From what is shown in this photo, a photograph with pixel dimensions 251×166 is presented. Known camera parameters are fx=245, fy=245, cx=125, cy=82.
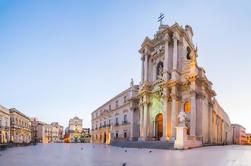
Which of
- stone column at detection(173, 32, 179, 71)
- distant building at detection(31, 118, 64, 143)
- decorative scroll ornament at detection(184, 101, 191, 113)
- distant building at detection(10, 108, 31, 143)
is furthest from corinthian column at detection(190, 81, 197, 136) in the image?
distant building at detection(31, 118, 64, 143)

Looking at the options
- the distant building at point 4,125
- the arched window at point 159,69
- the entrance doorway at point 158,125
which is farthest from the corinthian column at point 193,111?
the distant building at point 4,125

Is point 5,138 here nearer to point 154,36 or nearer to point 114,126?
point 114,126

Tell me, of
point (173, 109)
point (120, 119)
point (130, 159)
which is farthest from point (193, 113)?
point (120, 119)

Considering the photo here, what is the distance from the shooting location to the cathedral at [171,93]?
23812 mm

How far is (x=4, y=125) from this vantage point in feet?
148

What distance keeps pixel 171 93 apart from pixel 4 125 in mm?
34072

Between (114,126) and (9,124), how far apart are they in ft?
72.1

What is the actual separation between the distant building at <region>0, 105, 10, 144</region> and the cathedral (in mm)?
23556

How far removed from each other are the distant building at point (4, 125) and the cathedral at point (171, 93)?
927 inches

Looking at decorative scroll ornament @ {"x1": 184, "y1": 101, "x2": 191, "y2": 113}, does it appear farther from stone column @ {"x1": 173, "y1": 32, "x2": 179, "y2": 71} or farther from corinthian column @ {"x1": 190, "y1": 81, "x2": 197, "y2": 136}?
stone column @ {"x1": 173, "y1": 32, "x2": 179, "y2": 71}

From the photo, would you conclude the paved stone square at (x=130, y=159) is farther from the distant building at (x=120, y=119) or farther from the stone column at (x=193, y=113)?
the distant building at (x=120, y=119)

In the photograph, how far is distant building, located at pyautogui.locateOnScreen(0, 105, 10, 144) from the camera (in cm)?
4349

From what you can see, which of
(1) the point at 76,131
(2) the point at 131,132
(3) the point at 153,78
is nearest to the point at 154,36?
(3) the point at 153,78

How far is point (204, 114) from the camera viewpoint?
24.5 m
